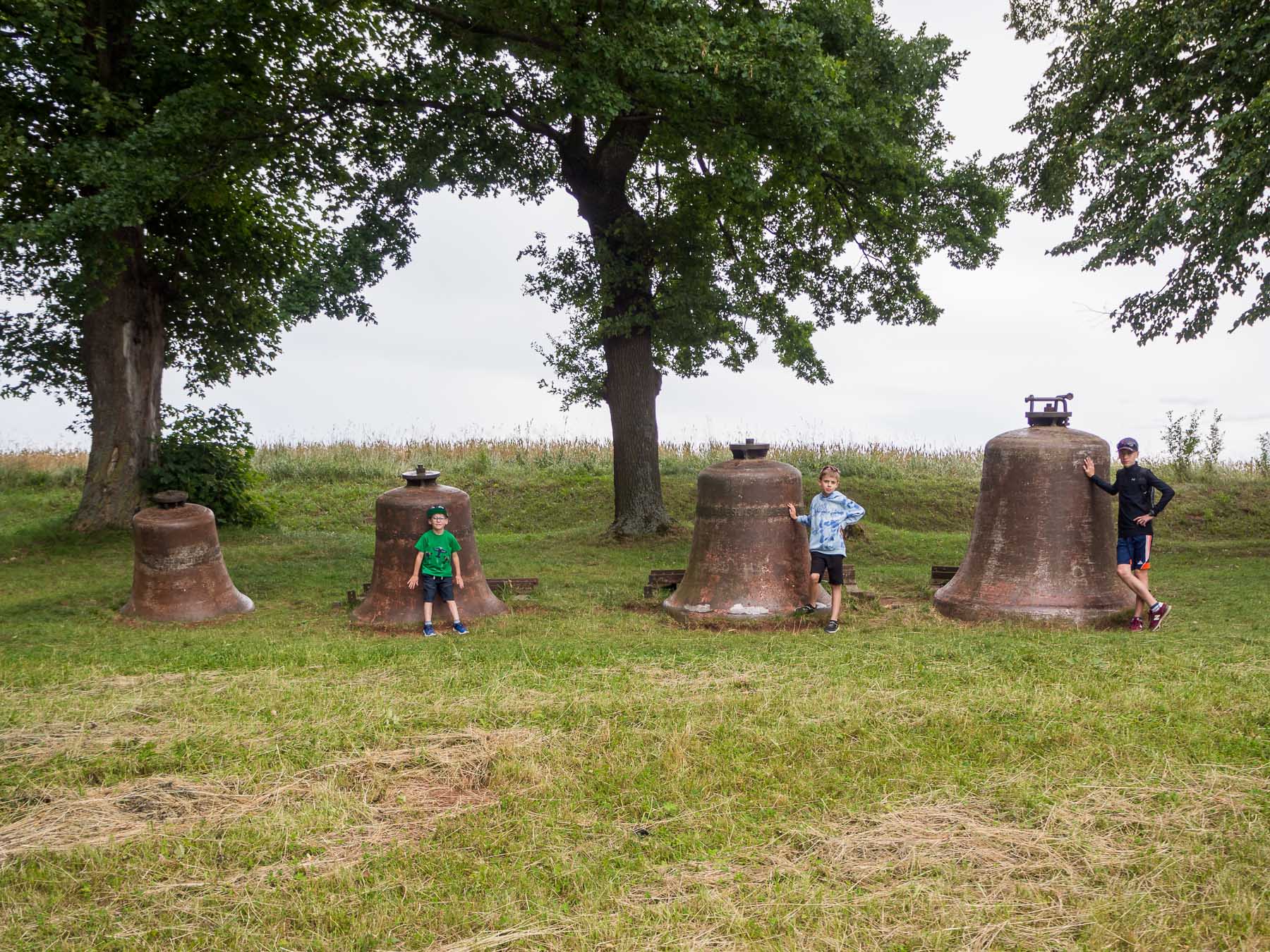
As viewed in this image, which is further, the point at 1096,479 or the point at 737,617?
the point at 737,617

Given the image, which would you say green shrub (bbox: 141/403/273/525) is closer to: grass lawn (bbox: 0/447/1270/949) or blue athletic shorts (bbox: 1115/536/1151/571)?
grass lawn (bbox: 0/447/1270/949)

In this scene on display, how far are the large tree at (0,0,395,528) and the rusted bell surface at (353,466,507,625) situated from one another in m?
6.67

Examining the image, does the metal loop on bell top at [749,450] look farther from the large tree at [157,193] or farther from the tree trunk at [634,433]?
the large tree at [157,193]

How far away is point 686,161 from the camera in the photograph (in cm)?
1852

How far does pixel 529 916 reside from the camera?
4.16m

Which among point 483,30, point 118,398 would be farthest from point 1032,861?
point 118,398

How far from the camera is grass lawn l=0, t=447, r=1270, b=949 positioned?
13.8ft

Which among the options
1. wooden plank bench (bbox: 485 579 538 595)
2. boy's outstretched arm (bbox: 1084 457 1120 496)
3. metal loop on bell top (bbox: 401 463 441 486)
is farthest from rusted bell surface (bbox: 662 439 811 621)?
metal loop on bell top (bbox: 401 463 441 486)

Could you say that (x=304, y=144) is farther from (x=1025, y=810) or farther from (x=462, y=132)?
(x=1025, y=810)

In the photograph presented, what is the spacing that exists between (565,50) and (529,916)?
12.9 meters

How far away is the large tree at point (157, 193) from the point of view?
48.1ft

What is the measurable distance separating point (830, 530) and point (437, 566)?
12.9 ft

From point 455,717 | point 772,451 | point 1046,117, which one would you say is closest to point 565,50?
point 455,717

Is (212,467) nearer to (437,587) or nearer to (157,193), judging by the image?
(157,193)
